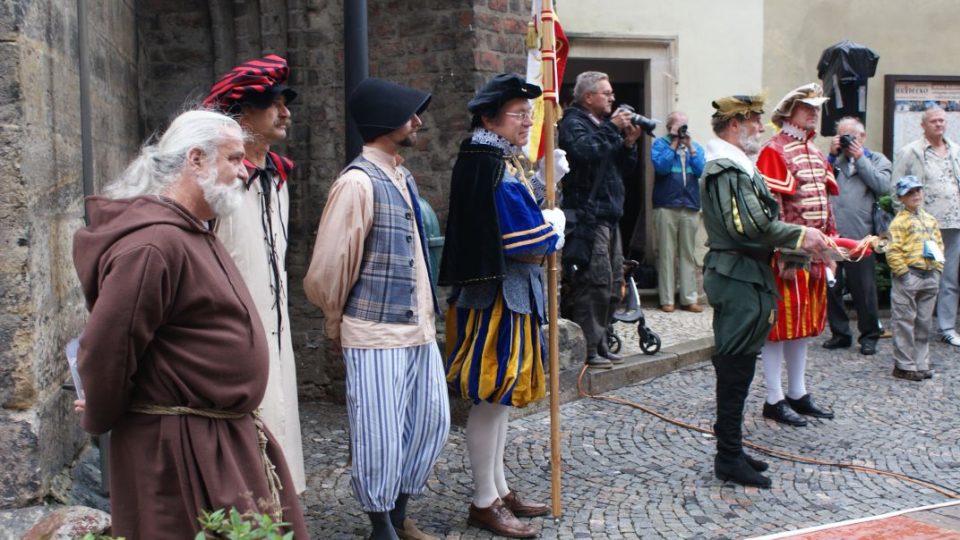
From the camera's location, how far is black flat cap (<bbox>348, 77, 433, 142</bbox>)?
391 cm

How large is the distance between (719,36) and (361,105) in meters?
7.55

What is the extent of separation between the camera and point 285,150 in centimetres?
677

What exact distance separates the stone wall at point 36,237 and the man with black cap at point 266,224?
0.66 metres

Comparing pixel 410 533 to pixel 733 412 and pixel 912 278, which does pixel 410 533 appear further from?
pixel 912 278

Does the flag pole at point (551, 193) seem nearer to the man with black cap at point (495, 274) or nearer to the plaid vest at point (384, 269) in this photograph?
the man with black cap at point (495, 274)

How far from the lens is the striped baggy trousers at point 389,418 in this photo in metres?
3.84

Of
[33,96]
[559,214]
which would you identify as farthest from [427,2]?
[33,96]

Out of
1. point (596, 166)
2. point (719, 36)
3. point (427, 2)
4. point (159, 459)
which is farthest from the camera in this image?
point (719, 36)

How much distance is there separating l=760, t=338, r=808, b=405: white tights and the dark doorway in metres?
4.42

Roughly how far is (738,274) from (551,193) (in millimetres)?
1151

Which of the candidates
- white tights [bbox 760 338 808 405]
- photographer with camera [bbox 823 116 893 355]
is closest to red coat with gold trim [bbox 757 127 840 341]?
white tights [bbox 760 338 808 405]

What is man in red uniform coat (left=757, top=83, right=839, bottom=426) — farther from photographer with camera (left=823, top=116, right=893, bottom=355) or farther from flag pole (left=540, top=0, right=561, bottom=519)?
photographer with camera (left=823, top=116, right=893, bottom=355)

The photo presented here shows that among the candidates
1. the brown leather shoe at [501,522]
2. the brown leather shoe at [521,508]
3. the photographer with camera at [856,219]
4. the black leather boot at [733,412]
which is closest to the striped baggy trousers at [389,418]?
the brown leather shoe at [501,522]

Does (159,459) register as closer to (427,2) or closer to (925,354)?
(427,2)
